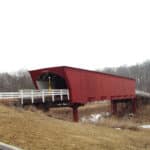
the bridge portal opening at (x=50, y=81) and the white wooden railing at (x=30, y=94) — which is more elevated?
the bridge portal opening at (x=50, y=81)

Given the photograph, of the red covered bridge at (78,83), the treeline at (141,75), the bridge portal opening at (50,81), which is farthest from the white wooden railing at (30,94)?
the treeline at (141,75)

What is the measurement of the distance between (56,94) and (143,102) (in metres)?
32.5

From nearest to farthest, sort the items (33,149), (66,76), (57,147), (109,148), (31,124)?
(33,149) < (57,147) < (109,148) < (31,124) < (66,76)

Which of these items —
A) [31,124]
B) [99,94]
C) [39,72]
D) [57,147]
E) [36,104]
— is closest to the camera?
[57,147]

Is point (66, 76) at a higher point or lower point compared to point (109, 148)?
higher

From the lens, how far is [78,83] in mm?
34219

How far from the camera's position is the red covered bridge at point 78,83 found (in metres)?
33.1

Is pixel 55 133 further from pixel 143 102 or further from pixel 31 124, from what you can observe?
pixel 143 102

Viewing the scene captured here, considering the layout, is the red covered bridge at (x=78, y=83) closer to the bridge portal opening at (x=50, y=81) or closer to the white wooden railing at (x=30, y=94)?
the bridge portal opening at (x=50, y=81)

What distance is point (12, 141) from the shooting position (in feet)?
34.8

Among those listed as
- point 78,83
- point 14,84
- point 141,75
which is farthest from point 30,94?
point 141,75

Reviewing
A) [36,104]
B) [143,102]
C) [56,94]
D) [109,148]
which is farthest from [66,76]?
[143,102]

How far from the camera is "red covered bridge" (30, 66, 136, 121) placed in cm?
3306

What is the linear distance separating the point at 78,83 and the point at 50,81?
18.1ft
